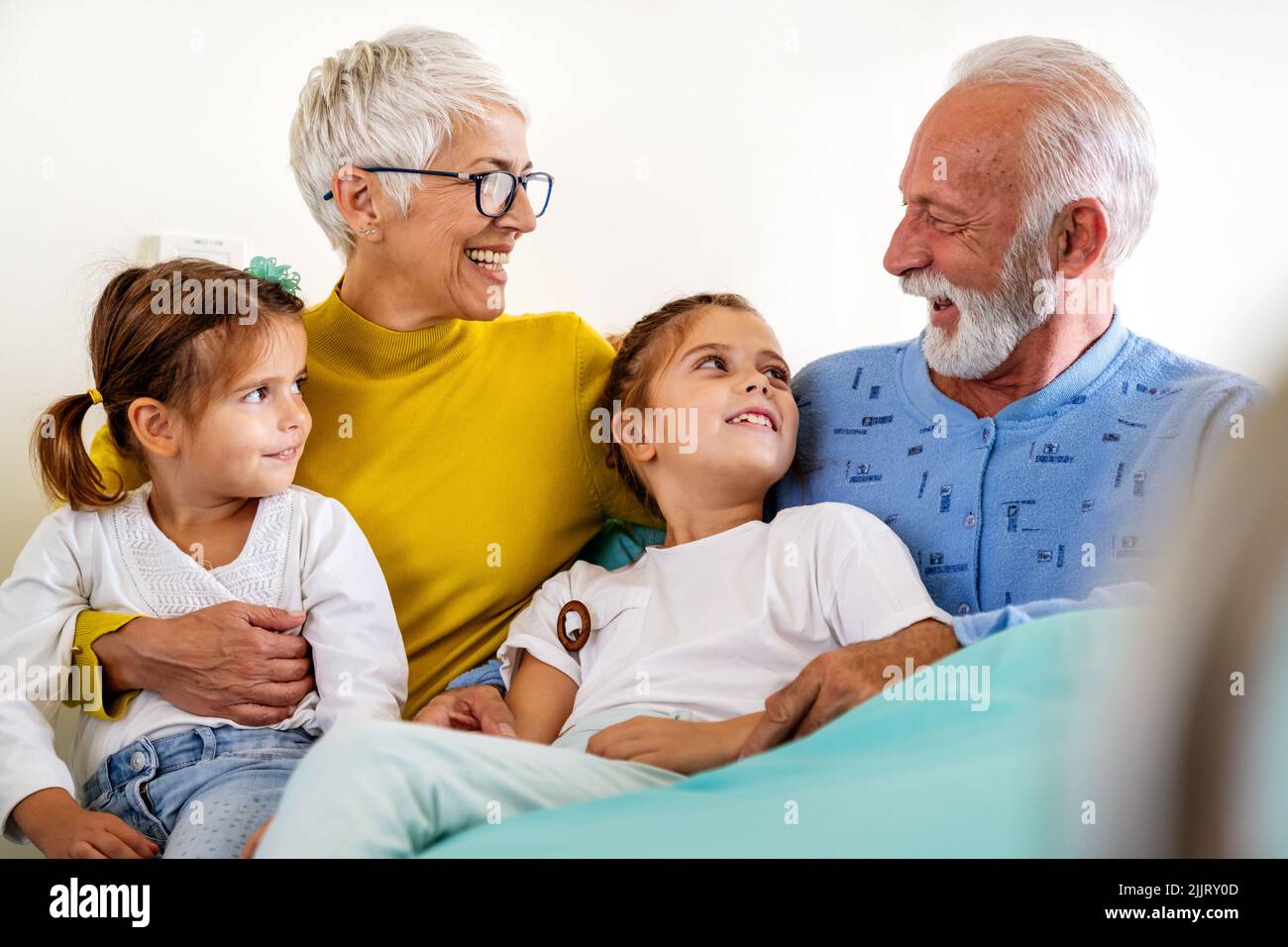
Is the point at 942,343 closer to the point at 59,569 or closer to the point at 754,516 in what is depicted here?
the point at 754,516

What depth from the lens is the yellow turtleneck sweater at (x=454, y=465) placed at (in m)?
1.65

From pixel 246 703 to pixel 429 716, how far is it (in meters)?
0.20

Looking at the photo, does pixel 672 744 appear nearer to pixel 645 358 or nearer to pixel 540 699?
pixel 540 699

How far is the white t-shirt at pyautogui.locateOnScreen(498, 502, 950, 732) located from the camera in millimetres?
1371

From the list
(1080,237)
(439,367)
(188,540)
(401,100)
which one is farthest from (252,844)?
(1080,237)

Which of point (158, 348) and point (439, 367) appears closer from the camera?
A: point (158, 348)

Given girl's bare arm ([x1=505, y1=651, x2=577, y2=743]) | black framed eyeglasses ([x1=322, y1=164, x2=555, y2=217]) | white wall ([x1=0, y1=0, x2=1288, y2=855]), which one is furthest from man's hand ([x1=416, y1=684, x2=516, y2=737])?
white wall ([x1=0, y1=0, x2=1288, y2=855])

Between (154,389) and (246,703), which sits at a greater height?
(154,389)

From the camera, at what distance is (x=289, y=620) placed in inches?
57.2

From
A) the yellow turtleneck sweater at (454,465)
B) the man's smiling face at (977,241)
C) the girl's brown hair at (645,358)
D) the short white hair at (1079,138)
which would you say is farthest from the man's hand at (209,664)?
the short white hair at (1079,138)

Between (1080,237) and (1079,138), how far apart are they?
0.12 metres

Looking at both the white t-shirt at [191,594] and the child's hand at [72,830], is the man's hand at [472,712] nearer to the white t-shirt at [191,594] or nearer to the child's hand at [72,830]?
the white t-shirt at [191,594]

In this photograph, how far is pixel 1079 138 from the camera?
159 centimetres
